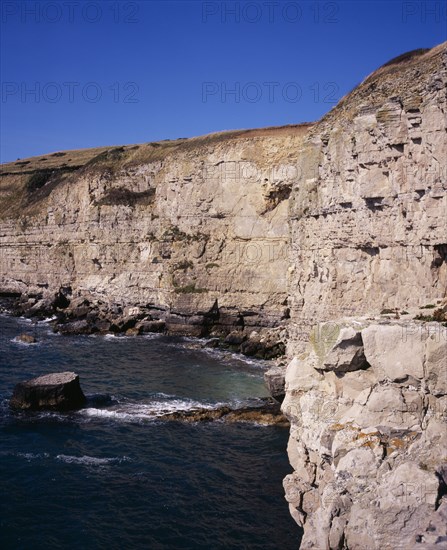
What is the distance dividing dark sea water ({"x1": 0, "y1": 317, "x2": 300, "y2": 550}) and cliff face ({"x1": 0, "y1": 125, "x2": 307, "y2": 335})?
12.1m

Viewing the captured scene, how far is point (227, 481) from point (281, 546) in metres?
4.06

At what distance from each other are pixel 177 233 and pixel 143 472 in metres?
29.5

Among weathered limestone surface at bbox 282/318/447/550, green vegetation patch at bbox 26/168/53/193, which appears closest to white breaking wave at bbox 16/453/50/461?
weathered limestone surface at bbox 282/318/447/550

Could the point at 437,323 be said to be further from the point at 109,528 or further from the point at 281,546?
the point at 109,528

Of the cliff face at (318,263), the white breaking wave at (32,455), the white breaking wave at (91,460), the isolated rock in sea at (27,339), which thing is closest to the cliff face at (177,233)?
the cliff face at (318,263)

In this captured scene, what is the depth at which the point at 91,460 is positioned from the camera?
19.3m

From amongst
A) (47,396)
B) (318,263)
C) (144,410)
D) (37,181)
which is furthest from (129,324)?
(37,181)

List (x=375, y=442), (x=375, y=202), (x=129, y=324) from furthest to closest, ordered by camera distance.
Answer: (x=129, y=324) → (x=375, y=202) → (x=375, y=442)

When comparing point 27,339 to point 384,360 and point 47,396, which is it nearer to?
point 47,396

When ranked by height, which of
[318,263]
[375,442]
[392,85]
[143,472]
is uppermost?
[392,85]

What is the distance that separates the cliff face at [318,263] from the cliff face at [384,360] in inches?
1.4

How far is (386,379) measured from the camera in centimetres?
1020

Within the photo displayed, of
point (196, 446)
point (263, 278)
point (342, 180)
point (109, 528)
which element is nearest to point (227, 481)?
point (196, 446)

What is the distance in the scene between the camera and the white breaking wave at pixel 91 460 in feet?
62.7
